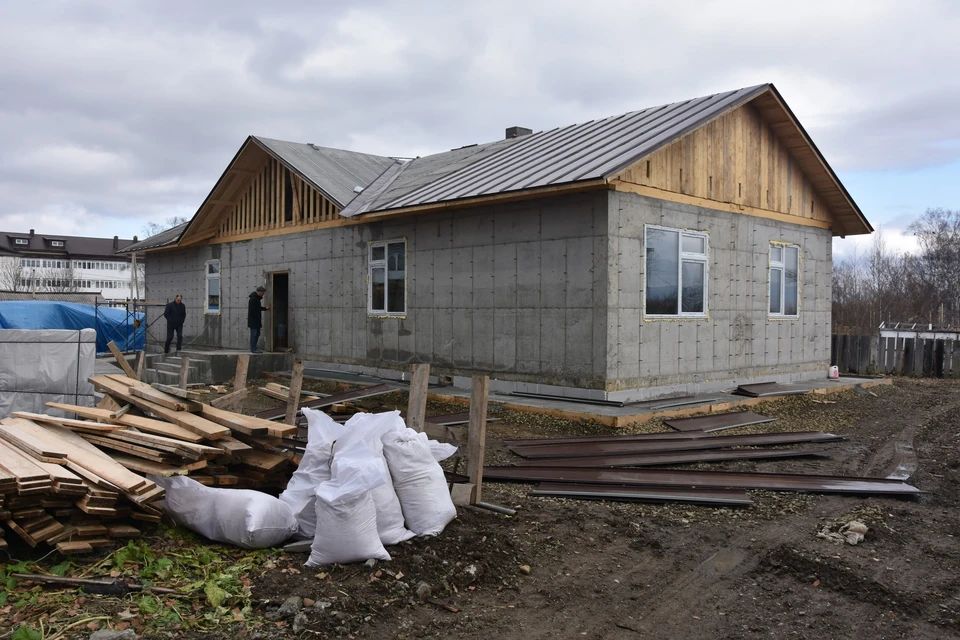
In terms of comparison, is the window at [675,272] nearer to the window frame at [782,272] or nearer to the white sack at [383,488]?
the window frame at [782,272]

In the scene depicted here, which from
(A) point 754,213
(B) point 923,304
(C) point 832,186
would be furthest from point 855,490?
(B) point 923,304

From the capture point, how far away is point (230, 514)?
5.43 m

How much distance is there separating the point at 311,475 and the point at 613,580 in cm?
237

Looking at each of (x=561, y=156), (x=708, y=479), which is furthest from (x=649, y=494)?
(x=561, y=156)

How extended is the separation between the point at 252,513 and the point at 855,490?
5.85 metres

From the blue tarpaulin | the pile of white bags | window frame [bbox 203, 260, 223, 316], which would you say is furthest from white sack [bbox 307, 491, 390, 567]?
the blue tarpaulin

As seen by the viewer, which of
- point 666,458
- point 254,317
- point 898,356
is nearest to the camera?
point 666,458

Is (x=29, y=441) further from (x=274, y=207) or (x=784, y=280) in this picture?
(x=784, y=280)

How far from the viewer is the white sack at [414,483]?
221 inches

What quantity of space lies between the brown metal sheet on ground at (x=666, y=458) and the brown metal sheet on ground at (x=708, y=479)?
0.36m

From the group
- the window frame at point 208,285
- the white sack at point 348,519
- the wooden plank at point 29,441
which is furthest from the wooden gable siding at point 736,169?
the window frame at point 208,285

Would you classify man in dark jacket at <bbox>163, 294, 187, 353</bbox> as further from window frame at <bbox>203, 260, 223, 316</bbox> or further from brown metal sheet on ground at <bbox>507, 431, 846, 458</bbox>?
brown metal sheet on ground at <bbox>507, 431, 846, 458</bbox>

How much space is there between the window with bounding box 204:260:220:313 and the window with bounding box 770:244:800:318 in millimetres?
15228

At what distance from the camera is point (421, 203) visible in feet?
47.1
